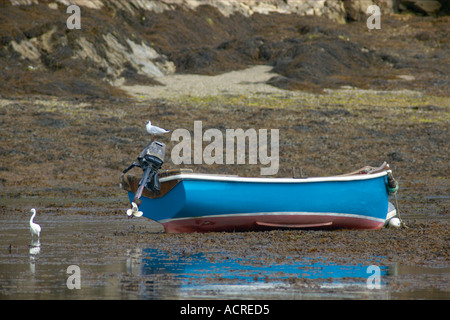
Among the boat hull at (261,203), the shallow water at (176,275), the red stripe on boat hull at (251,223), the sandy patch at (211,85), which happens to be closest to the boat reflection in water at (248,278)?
the shallow water at (176,275)

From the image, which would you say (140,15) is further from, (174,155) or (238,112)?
(174,155)

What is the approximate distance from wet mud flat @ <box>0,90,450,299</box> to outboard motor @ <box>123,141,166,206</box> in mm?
866

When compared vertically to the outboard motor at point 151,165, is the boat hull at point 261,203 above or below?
below

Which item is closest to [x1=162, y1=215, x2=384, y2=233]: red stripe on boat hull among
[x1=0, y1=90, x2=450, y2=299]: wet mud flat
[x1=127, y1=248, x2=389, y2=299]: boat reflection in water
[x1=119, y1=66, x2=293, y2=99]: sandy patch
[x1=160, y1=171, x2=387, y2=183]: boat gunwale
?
[x1=0, y1=90, x2=450, y2=299]: wet mud flat

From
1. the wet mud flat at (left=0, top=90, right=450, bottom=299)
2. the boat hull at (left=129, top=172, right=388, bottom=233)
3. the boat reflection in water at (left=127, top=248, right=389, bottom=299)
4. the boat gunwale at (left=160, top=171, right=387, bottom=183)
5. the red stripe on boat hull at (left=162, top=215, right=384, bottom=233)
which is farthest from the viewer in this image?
the red stripe on boat hull at (left=162, top=215, right=384, bottom=233)

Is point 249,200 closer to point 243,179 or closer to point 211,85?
point 243,179

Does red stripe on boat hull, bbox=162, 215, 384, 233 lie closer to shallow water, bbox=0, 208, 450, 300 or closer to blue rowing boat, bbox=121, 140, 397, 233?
blue rowing boat, bbox=121, 140, 397, 233

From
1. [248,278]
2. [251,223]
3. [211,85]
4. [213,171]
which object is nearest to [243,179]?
[251,223]

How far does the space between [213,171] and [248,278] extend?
1628cm

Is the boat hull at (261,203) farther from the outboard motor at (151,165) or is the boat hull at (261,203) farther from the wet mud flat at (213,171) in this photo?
the wet mud flat at (213,171)

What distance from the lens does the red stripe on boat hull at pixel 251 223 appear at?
569 inches

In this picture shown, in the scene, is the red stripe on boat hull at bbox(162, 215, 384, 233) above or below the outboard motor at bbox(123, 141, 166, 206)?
below

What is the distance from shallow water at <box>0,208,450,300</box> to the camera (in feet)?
28.9

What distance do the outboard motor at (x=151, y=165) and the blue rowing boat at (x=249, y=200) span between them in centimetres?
2
